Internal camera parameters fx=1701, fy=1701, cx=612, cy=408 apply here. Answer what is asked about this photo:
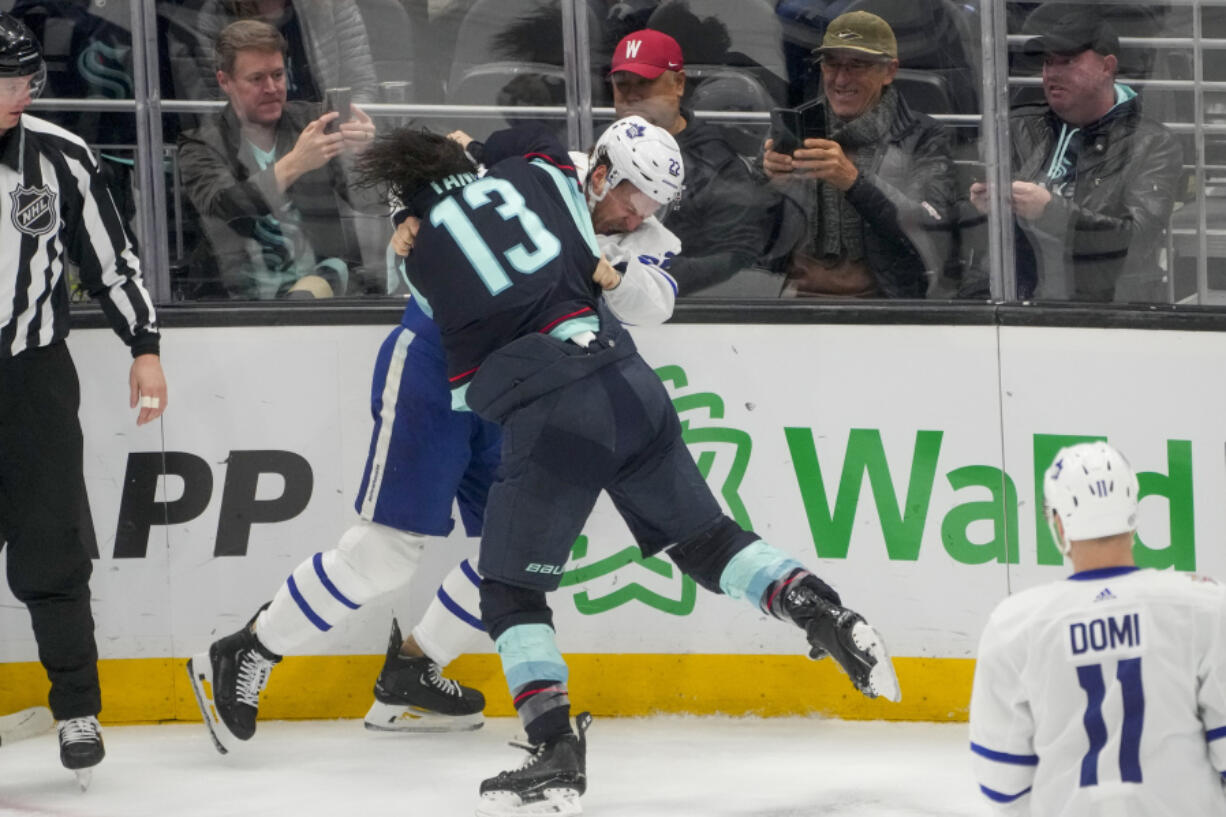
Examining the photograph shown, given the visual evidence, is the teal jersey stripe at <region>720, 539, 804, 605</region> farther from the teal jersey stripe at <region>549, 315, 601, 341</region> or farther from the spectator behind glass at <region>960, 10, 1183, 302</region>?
the spectator behind glass at <region>960, 10, 1183, 302</region>

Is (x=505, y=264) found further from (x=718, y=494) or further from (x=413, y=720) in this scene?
(x=413, y=720)

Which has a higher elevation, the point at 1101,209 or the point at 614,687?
the point at 1101,209

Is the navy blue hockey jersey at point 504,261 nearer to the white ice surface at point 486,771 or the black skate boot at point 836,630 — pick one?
the black skate boot at point 836,630

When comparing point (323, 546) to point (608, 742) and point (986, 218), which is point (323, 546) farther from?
point (986, 218)

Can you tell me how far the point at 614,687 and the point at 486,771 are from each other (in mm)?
508

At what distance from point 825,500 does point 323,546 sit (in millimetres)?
1209

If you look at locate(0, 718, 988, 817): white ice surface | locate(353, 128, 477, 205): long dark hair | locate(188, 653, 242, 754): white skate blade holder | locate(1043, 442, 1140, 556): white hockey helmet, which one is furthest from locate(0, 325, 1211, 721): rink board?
locate(1043, 442, 1140, 556): white hockey helmet

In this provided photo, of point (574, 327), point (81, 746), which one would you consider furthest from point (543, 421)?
point (81, 746)

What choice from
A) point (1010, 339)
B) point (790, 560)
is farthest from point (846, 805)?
point (1010, 339)

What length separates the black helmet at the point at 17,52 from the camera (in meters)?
3.38

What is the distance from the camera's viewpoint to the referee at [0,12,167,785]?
3.54m

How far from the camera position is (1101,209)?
3967 mm

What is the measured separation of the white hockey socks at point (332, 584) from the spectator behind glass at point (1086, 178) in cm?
149

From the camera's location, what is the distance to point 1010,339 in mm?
3910
